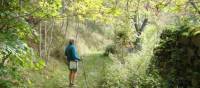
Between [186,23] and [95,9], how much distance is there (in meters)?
5.40

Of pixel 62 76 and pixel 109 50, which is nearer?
pixel 62 76

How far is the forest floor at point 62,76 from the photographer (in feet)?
43.5

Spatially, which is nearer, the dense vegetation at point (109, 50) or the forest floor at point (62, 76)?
the dense vegetation at point (109, 50)

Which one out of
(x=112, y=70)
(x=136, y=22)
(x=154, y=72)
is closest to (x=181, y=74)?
(x=154, y=72)

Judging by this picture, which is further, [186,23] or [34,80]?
[34,80]

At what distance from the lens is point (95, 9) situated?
14977 millimetres

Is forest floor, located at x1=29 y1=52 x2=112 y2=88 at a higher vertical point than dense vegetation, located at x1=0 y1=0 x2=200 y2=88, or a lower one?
lower

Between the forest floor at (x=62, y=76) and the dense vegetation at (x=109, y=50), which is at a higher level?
the dense vegetation at (x=109, y=50)

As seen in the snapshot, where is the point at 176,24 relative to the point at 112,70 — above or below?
above

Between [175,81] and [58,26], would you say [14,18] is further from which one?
[58,26]

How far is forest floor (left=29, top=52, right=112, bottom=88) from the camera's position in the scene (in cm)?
1324

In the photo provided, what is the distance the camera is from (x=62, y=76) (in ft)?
49.4

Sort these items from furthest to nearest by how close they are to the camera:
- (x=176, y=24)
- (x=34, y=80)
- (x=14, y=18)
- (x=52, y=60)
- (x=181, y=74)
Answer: (x=52, y=60) → (x=34, y=80) → (x=176, y=24) → (x=181, y=74) → (x=14, y=18)

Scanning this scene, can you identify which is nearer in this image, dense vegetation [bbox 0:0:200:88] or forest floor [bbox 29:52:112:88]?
dense vegetation [bbox 0:0:200:88]
